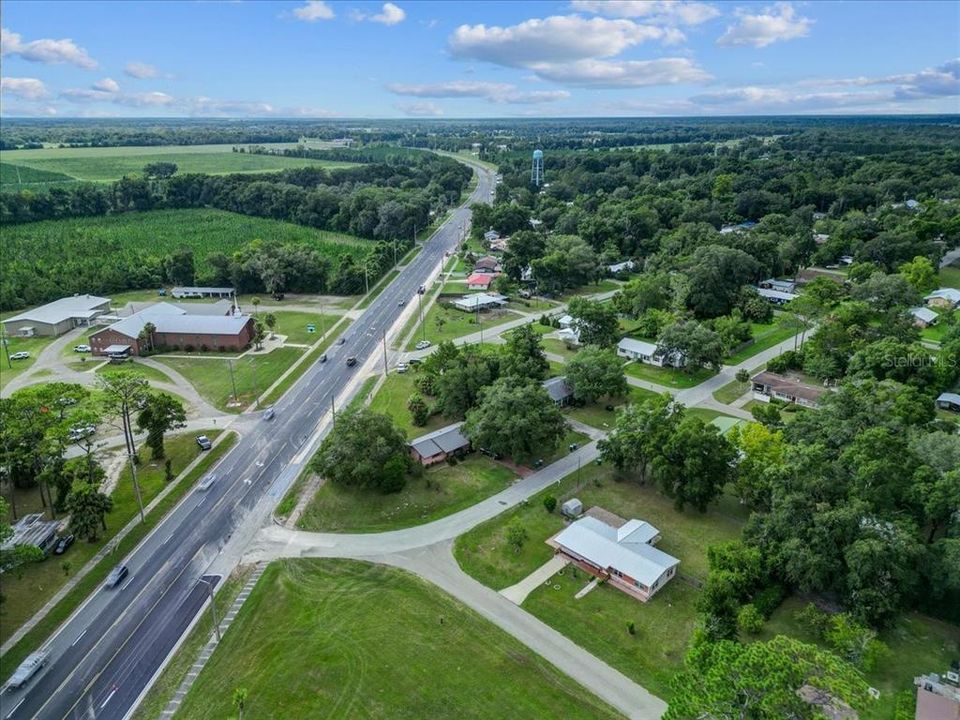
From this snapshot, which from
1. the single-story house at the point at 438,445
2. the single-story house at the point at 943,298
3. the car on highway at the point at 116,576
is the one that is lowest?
the car on highway at the point at 116,576

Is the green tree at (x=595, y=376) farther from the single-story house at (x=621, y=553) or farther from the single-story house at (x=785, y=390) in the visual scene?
the single-story house at (x=621, y=553)

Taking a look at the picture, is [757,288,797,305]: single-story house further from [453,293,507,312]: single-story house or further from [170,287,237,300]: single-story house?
[170,287,237,300]: single-story house

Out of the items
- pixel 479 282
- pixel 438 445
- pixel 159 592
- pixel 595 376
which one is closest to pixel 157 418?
pixel 159 592

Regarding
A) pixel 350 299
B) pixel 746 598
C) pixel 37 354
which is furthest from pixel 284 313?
pixel 746 598

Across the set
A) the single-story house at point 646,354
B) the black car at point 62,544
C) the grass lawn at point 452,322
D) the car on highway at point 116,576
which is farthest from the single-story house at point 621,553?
the grass lawn at point 452,322

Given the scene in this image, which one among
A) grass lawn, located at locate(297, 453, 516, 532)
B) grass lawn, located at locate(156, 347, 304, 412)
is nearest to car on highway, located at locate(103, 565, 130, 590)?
grass lawn, located at locate(297, 453, 516, 532)

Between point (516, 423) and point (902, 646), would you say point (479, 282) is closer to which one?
point (516, 423)
